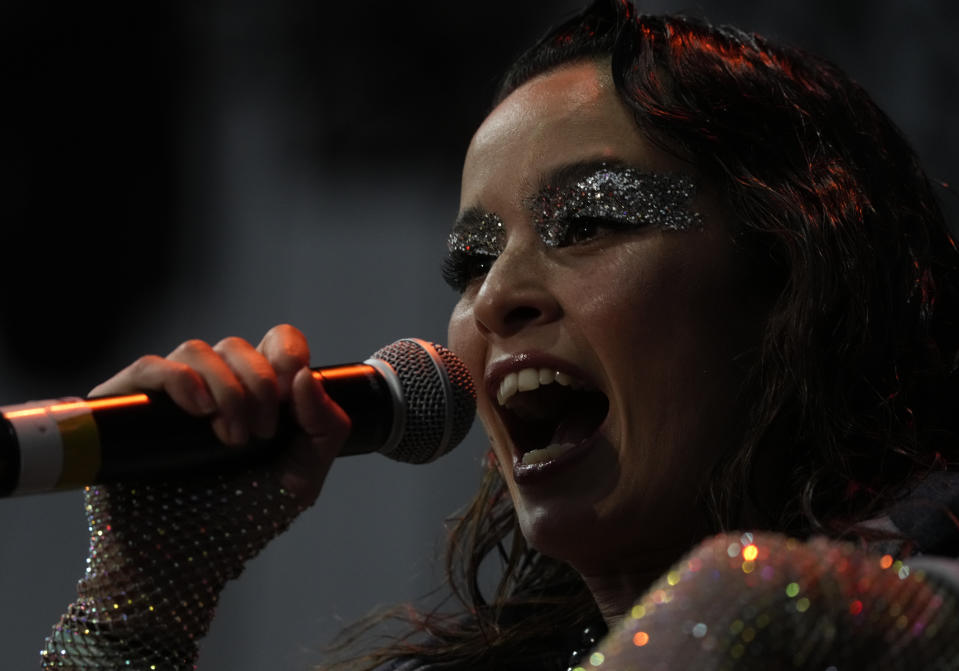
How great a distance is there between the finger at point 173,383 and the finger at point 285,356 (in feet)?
0.27

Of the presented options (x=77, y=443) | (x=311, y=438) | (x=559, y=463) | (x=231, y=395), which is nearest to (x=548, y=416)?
(x=559, y=463)

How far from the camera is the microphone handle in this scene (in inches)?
40.1

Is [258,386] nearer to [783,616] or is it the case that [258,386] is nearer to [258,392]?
[258,392]

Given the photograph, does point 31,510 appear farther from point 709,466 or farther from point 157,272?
point 709,466

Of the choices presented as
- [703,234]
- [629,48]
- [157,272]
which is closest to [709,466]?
[703,234]

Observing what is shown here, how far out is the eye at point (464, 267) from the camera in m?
1.75

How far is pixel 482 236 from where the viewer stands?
1.70 metres

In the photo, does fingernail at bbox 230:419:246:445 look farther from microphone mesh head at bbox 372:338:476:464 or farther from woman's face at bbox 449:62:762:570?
woman's face at bbox 449:62:762:570

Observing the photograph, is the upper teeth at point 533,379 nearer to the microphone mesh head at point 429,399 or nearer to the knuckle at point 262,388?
the microphone mesh head at point 429,399

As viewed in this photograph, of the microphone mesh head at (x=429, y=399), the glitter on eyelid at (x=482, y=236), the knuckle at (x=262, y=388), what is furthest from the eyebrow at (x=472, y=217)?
the knuckle at (x=262, y=388)

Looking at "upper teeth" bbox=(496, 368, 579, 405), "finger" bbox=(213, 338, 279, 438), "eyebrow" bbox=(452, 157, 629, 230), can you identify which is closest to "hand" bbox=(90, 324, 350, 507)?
"finger" bbox=(213, 338, 279, 438)

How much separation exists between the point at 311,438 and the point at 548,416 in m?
0.60

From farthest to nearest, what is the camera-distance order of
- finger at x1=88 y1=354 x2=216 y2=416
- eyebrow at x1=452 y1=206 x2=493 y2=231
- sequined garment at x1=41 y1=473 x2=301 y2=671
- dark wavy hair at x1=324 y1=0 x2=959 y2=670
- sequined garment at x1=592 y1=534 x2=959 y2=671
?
eyebrow at x1=452 y1=206 x2=493 y2=231 < dark wavy hair at x1=324 y1=0 x2=959 y2=670 < sequined garment at x1=41 y1=473 x2=301 y2=671 < finger at x1=88 y1=354 x2=216 y2=416 < sequined garment at x1=592 y1=534 x2=959 y2=671

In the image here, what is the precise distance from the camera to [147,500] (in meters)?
1.26
